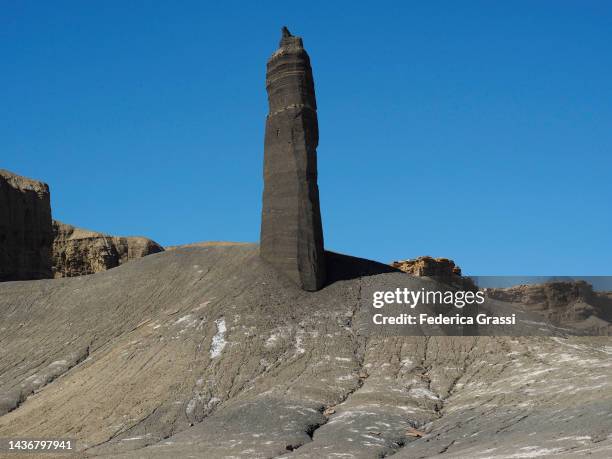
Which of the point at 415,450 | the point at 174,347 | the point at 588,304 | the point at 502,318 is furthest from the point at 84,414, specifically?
the point at 588,304

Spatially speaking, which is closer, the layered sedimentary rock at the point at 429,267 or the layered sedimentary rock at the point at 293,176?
the layered sedimentary rock at the point at 293,176

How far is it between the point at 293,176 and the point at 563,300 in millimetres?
31476

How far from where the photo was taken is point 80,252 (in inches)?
2753

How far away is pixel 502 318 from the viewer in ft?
112

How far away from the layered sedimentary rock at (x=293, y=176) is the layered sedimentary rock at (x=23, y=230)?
20.6 meters

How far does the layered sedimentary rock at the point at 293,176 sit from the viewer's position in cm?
3628

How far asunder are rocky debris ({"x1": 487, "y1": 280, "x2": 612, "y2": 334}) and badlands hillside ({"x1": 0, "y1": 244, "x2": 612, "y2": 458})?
25.3 metres

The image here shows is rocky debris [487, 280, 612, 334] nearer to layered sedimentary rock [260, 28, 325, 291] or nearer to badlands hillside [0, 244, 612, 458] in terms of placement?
badlands hillside [0, 244, 612, 458]

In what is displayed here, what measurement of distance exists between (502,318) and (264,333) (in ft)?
31.9

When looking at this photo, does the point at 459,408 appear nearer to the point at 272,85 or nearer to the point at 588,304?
the point at 272,85

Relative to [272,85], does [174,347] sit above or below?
below

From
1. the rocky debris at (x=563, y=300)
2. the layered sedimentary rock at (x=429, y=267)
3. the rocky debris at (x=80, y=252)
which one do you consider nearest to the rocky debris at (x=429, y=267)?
the layered sedimentary rock at (x=429, y=267)

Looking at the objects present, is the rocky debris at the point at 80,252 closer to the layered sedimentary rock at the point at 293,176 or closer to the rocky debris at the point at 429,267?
the rocky debris at the point at 429,267

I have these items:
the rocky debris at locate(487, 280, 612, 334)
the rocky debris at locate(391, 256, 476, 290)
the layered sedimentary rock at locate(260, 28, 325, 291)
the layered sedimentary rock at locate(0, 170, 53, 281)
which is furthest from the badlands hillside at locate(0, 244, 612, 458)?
the rocky debris at locate(487, 280, 612, 334)
